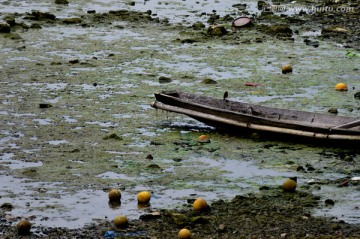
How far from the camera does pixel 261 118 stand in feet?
31.7

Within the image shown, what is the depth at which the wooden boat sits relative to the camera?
9320 mm

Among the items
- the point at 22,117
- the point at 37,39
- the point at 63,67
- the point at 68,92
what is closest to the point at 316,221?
the point at 22,117

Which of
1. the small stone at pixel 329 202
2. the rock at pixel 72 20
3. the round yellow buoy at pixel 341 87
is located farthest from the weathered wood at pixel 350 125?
the rock at pixel 72 20

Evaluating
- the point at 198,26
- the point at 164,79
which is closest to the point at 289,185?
the point at 164,79

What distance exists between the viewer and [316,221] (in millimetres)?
7207

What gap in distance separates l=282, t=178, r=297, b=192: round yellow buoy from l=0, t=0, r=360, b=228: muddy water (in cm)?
22

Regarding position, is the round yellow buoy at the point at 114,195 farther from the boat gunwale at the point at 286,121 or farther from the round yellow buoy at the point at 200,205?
the boat gunwale at the point at 286,121

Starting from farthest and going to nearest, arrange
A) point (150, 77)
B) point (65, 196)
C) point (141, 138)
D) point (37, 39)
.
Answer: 1. point (37, 39)
2. point (150, 77)
3. point (141, 138)
4. point (65, 196)

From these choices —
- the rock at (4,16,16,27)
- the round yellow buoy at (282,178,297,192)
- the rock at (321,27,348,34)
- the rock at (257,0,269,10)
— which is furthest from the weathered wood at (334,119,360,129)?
the rock at (257,0,269,10)

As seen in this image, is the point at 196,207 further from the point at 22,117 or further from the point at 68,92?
the point at 68,92

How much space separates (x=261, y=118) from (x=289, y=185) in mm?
1820

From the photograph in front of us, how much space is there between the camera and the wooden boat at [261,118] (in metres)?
9.32

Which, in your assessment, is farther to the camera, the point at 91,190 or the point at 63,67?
the point at 63,67

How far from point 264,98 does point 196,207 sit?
4653mm
